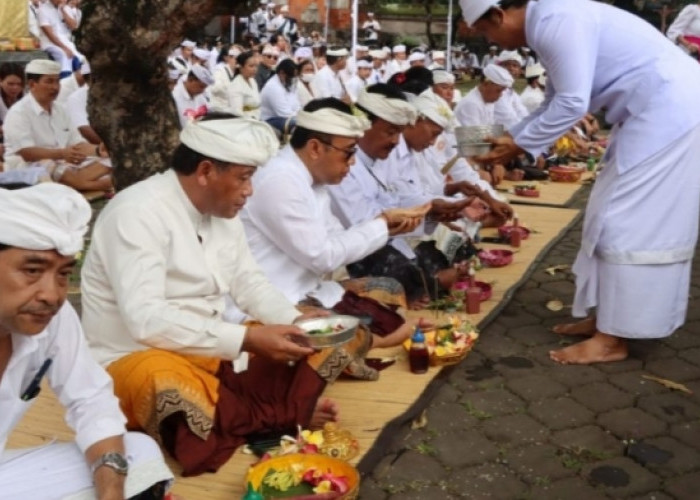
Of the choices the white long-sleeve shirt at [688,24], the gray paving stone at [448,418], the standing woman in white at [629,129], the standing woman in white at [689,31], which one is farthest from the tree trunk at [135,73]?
the white long-sleeve shirt at [688,24]

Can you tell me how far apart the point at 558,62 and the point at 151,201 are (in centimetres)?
210

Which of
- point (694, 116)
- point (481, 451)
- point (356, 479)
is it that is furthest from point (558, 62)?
point (356, 479)

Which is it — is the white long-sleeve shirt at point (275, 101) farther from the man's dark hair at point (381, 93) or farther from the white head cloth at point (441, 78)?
the man's dark hair at point (381, 93)

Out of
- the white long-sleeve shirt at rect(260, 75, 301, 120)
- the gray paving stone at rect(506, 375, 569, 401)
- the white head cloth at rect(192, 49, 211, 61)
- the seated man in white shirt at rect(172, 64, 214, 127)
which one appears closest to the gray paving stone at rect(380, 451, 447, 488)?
the gray paving stone at rect(506, 375, 569, 401)

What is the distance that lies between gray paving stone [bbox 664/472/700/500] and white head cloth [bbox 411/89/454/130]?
9.21ft

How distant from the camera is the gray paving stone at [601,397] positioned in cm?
394

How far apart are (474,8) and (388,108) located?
0.82 m

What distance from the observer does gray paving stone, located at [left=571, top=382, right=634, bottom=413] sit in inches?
155

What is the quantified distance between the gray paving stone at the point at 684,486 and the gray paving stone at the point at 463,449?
0.67 meters

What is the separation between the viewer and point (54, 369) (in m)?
2.46

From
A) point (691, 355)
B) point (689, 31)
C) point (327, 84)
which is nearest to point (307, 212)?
point (691, 355)

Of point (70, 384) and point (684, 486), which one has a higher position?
point (70, 384)

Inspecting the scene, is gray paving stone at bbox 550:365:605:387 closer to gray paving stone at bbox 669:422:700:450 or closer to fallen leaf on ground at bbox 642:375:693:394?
fallen leaf on ground at bbox 642:375:693:394

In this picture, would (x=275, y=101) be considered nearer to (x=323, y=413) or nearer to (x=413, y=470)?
(x=323, y=413)
